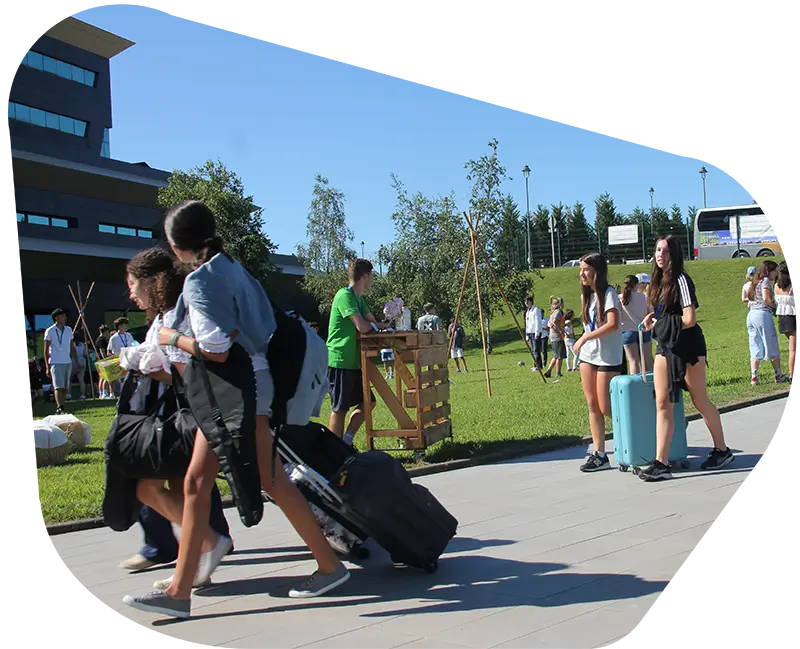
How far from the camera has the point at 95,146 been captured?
46594 millimetres

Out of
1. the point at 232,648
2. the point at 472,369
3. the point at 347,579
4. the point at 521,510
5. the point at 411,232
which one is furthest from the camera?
the point at 411,232

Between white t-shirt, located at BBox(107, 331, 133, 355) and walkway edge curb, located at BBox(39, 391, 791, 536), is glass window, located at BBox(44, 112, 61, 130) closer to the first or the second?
white t-shirt, located at BBox(107, 331, 133, 355)

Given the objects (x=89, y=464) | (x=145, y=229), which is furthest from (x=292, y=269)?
(x=89, y=464)

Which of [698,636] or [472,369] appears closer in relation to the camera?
[698,636]

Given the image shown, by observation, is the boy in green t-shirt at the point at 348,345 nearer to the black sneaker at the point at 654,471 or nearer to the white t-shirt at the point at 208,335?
the black sneaker at the point at 654,471

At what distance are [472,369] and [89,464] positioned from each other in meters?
17.4

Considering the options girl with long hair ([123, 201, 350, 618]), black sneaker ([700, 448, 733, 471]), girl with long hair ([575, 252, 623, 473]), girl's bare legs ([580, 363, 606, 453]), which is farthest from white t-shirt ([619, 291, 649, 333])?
girl with long hair ([123, 201, 350, 618])

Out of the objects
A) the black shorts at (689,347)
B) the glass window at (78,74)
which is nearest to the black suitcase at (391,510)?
the black shorts at (689,347)

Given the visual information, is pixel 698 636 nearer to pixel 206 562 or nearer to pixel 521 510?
pixel 206 562

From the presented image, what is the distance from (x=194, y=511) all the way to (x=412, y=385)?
465cm

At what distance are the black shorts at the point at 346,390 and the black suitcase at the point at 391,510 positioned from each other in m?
3.44

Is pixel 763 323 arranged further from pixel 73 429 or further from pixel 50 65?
pixel 50 65

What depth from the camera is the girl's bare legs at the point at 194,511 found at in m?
3.93

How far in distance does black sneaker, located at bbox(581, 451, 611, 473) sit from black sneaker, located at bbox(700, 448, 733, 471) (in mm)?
819
